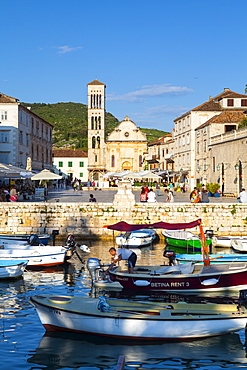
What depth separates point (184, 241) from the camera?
82.6 feet

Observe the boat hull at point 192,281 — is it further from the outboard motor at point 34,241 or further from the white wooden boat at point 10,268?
the outboard motor at point 34,241

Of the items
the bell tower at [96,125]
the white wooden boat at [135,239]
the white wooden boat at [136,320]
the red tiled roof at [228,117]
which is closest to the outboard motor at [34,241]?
the white wooden boat at [135,239]

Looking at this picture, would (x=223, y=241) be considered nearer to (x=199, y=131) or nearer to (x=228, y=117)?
(x=228, y=117)

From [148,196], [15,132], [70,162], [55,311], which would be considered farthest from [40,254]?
[70,162]

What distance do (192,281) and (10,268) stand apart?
22.3ft

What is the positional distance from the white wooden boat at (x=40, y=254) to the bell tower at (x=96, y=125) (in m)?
81.1

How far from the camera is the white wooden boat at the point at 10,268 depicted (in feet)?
58.3

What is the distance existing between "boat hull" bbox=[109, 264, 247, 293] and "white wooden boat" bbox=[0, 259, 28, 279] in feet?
14.0

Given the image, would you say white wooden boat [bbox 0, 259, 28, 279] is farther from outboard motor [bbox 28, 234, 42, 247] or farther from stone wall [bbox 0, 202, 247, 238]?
stone wall [bbox 0, 202, 247, 238]

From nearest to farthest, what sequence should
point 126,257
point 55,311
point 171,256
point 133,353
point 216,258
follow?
point 133,353 < point 55,311 < point 126,257 < point 216,258 < point 171,256

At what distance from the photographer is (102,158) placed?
10225cm

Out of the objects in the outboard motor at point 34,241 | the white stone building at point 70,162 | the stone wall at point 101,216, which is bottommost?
the outboard motor at point 34,241

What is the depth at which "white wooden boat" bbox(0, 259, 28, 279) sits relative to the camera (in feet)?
58.3

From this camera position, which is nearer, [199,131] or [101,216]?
[101,216]
